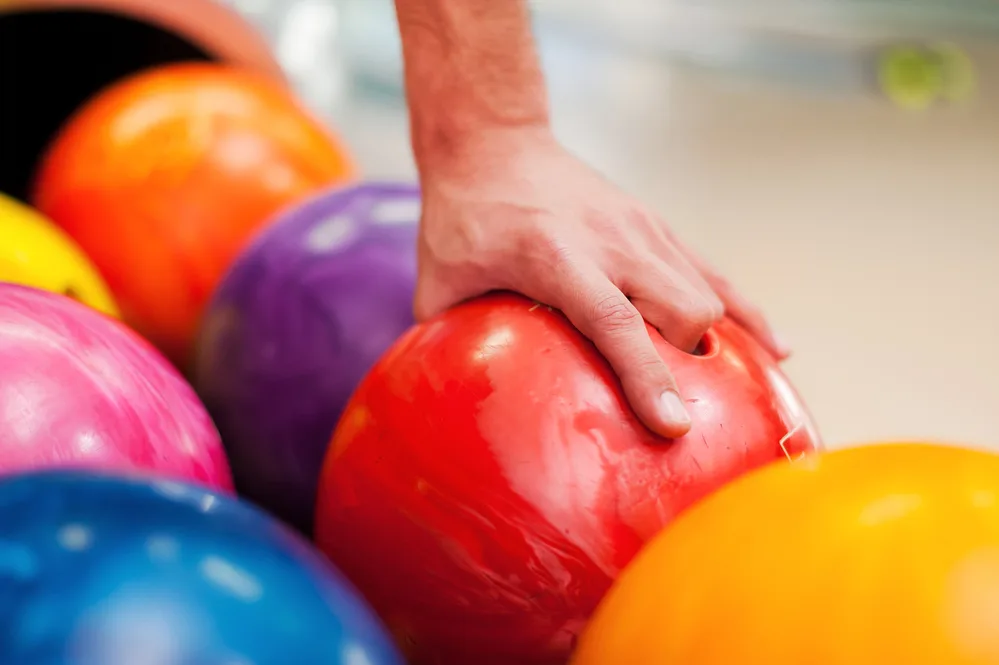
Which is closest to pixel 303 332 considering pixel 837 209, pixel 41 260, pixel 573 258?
pixel 41 260

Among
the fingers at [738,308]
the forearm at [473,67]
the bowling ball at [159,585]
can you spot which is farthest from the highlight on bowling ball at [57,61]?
the bowling ball at [159,585]

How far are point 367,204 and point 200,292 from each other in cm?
37

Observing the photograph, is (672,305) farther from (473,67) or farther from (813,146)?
(813,146)

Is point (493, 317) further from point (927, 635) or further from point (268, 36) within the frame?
point (268, 36)

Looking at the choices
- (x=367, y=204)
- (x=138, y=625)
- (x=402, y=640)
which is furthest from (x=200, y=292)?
(x=138, y=625)

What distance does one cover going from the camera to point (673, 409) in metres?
0.83

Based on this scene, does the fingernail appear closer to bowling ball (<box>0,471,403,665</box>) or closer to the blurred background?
bowling ball (<box>0,471,403,665</box>)

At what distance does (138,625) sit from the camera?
50 centimetres

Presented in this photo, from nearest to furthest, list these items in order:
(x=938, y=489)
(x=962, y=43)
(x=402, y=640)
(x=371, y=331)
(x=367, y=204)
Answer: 1. (x=938, y=489)
2. (x=402, y=640)
3. (x=371, y=331)
4. (x=367, y=204)
5. (x=962, y=43)

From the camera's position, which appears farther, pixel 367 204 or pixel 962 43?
pixel 962 43

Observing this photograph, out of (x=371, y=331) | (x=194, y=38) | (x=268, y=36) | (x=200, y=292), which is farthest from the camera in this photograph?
(x=268, y=36)

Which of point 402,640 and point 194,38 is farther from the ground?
point 194,38

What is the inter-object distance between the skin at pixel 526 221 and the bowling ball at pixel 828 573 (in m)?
0.18

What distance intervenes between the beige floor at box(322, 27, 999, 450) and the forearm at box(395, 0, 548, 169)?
42.9 inches
